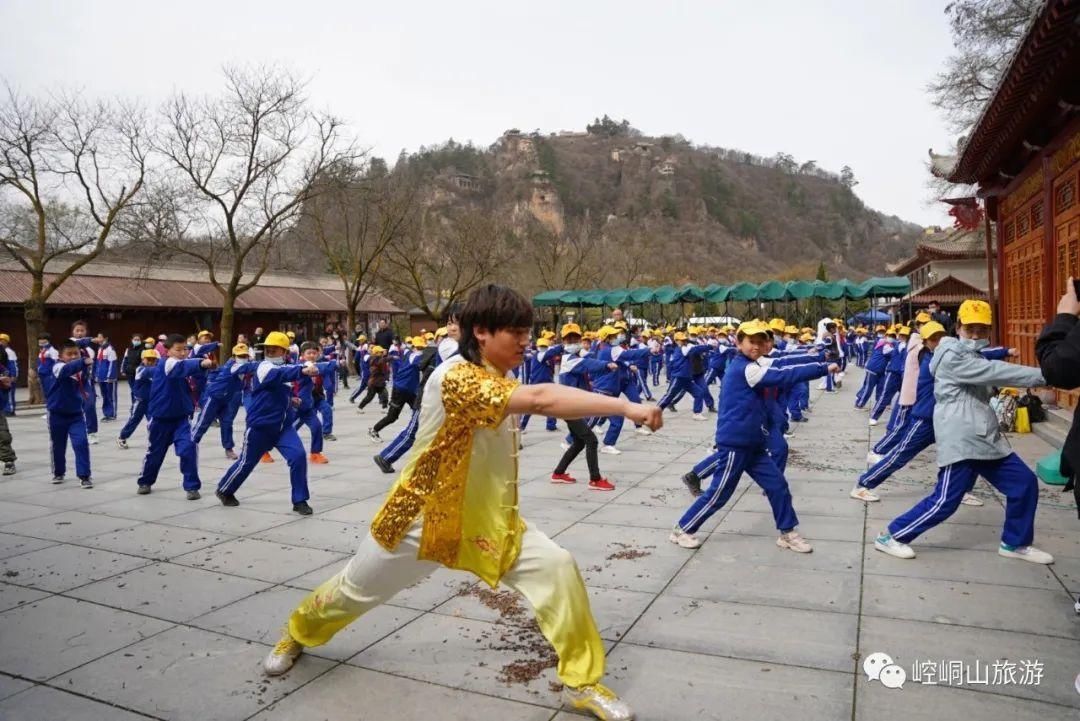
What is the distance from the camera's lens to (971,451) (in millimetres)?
4656

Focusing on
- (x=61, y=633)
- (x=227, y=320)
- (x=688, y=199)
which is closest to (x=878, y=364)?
(x=61, y=633)

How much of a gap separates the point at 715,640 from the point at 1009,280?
37.6 feet

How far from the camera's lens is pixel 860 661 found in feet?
11.2

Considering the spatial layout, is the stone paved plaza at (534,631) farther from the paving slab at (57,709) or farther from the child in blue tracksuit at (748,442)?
the child in blue tracksuit at (748,442)

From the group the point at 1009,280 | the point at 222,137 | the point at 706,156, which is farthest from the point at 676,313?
the point at 706,156

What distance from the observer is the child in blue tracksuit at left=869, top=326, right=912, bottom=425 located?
10.4 metres

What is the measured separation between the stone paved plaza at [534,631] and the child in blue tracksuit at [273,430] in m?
0.27

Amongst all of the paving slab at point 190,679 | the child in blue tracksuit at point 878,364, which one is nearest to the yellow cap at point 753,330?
the paving slab at point 190,679

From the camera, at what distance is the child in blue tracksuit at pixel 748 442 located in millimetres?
5141

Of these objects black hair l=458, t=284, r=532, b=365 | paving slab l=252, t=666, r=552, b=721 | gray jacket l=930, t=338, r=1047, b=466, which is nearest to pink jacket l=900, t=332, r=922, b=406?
gray jacket l=930, t=338, r=1047, b=466

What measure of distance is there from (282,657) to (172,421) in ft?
16.0

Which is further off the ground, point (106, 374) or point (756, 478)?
point (106, 374)

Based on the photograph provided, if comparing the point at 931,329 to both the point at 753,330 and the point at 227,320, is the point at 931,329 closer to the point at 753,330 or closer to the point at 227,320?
the point at 753,330

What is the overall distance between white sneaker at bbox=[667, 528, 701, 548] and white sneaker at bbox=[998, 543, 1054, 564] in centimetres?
195
